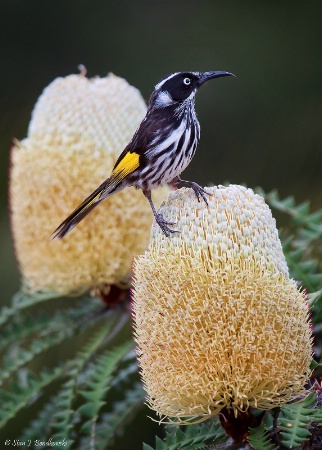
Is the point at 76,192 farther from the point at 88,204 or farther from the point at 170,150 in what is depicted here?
the point at 170,150

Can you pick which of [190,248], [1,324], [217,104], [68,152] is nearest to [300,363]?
[190,248]

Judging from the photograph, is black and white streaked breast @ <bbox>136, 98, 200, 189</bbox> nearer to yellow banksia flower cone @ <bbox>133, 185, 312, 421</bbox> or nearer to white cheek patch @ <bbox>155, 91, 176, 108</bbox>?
white cheek patch @ <bbox>155, 91, 176, 108</bbox>

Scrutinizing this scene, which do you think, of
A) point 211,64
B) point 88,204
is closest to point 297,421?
point 88,204

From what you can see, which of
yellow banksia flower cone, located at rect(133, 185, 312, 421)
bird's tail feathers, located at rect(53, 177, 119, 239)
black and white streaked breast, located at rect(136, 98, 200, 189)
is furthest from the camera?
bird's tail feathers, located at rect(53, 177, 119, 239)

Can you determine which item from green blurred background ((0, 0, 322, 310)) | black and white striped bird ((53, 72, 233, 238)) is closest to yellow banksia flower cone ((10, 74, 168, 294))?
black and white striped bird ((53, 72, 233, 238))

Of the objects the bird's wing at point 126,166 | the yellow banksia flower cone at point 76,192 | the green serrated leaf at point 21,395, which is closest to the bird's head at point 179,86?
the bird's wing at point 126,166

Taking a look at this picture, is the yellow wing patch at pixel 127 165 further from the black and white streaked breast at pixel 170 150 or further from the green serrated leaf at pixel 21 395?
the green serrated leaf at pixel 21 395
